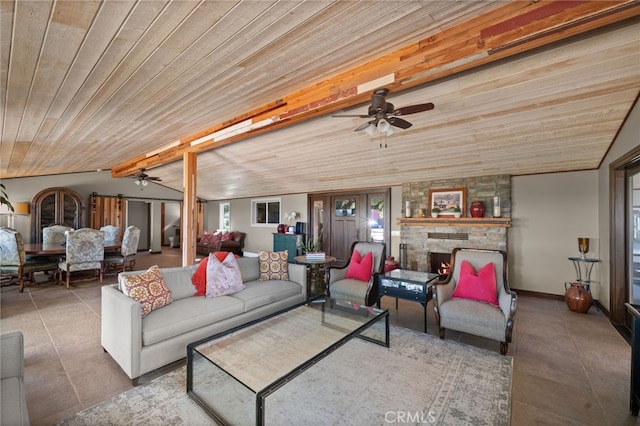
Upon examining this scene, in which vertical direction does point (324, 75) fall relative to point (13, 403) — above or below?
above

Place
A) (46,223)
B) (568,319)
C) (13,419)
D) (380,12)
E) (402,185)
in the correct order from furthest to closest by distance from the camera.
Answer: (46,223)
(402,185)
(568,319)
(380,12)
(13,419)

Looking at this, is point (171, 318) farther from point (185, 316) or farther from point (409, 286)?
point (409, 286)

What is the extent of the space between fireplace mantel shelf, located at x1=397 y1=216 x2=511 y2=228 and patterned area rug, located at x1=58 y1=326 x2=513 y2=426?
2900 millimetres

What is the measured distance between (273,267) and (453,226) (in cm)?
→ 366

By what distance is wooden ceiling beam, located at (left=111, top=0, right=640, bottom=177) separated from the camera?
176 centimetres

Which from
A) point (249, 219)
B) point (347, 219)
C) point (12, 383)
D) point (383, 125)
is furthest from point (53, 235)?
point (383, 125)

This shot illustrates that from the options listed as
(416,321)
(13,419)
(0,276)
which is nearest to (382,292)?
(416,321)

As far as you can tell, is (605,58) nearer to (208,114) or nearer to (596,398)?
(596,398)

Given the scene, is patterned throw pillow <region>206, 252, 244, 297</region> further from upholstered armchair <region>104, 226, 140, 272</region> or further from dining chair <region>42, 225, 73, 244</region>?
dining chair <region>42, 225, 73, 244</region>

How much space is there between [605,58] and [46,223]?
1122 centimetres

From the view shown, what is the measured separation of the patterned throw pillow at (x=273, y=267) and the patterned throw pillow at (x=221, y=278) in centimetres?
55

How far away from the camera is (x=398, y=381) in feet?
7.38

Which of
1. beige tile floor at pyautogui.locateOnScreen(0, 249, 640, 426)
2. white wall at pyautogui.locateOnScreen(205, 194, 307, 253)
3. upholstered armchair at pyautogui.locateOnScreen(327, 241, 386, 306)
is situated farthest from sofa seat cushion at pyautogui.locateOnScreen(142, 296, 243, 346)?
white wall at pyautogui.locateOnScreen(205, 194, 307, 253)

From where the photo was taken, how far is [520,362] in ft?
8.58
